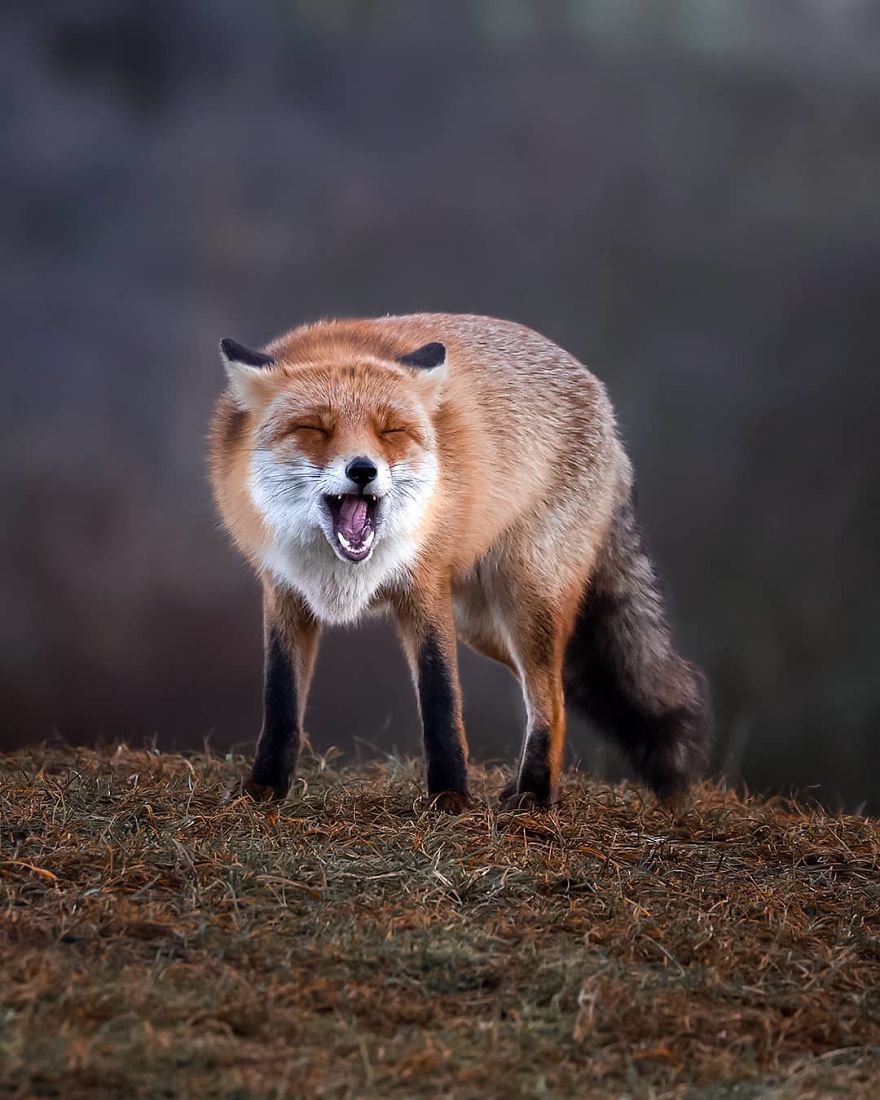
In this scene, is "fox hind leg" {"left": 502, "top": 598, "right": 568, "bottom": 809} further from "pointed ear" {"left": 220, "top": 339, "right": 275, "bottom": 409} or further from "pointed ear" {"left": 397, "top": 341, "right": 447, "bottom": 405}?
"pointed ear" {"left": 220, "top": 339, "right": 275, "bottom": 409}

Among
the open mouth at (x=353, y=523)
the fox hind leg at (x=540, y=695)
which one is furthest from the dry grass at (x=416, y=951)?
the open mouth at (x=353, y=523)

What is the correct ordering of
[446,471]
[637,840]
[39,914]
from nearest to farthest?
[39,914] → [637,840] → [446,471]

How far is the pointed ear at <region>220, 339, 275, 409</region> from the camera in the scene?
422 centimetres

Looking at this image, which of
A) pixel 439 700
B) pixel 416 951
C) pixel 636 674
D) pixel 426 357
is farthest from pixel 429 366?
pixel 416 951

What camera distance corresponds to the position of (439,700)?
4.30 meters

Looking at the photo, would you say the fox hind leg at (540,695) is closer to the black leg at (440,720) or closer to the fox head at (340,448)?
the black leg at (440,720)

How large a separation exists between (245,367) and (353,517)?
0.67 m

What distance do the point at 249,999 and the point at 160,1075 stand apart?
364mm

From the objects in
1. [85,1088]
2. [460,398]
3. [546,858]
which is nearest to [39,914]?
[85,1088]

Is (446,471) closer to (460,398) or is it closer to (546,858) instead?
(460,398)

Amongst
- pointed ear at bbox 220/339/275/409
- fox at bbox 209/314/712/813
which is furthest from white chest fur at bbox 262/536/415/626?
pointed ear at bbox 220/339/275/409

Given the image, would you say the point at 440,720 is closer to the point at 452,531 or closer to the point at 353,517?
the point at 452,531

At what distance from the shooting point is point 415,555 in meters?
4.27

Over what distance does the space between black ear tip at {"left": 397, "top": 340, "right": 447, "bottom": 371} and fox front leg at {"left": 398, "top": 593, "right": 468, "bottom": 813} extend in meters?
0.82
